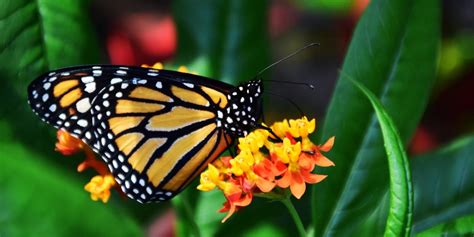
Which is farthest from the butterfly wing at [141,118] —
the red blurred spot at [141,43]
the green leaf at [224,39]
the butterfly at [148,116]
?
the red blurred spot at [141,43]

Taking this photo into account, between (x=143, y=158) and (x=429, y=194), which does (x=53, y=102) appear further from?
(x=429, y=194)

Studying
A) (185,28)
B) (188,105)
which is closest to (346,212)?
(188,105)

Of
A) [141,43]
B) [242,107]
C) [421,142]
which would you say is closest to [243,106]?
[242,107]

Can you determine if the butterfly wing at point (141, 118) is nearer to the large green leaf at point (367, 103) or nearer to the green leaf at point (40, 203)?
the large green leaf at point (367, 103)

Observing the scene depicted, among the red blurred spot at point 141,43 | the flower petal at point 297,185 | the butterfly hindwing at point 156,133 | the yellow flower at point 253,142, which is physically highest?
the yellow flower at point 253,142

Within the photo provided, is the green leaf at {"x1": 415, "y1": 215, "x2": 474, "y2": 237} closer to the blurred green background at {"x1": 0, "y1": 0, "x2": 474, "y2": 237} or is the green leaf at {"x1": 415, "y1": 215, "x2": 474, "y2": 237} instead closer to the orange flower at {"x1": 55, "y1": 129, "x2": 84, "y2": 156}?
the blurred green background at {"x1": 0, "y1": 0, "x2": 474, "y2": 237}

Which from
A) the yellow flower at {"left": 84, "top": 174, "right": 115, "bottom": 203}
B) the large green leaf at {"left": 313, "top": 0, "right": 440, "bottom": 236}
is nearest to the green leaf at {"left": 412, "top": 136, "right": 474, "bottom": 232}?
the large green leaf at {"left": 313, "top": 0, "right": 440, "bottom": 236}
